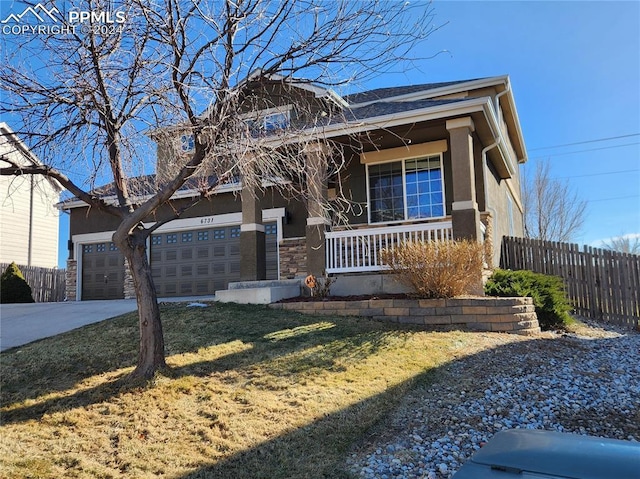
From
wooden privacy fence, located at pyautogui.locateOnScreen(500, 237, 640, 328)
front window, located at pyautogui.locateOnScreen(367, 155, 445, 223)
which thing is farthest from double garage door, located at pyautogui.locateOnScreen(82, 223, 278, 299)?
wooden privacy fence, located at pyautogui.locateOnScreen(500, 237, 640, 328)

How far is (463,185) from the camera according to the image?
9.15 meters

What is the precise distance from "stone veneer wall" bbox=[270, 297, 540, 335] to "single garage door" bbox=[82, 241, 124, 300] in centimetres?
1001

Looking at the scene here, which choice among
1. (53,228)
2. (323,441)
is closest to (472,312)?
(323,441)

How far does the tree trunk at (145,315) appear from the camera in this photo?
5.04m

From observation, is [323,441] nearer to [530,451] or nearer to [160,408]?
[160,408]

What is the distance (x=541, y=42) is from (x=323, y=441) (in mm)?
13808

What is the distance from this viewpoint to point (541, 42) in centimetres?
1355

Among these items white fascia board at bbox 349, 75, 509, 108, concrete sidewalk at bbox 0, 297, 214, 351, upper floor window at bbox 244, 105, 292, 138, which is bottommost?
concrete sidewalk at bbox 0, 297, 214, 351

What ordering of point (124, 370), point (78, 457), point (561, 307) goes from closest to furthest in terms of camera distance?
point (78, 457)
point (124, 370)
point (561, 307)

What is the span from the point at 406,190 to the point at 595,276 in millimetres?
4744

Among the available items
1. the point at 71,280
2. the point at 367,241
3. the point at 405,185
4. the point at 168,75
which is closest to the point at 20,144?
the point at 168,75

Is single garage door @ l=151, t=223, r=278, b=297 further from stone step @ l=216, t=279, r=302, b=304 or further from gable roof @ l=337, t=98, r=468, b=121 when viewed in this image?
gable roof @ l=337, t=98, r=468, b=121

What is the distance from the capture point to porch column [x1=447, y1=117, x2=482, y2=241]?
29.6 feet

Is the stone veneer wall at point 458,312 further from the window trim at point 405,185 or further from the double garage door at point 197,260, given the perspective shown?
the double garage door at point 197,260
